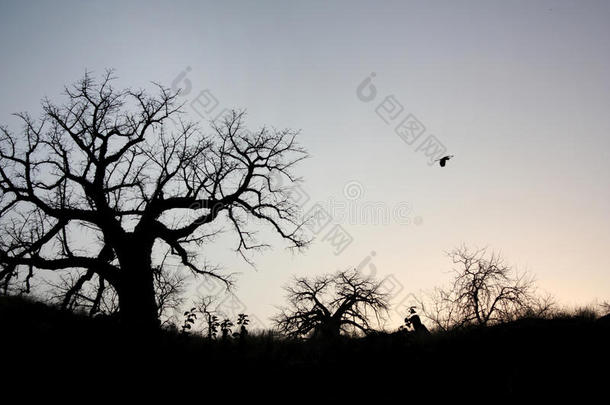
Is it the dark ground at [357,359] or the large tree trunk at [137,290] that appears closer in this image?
the dark ground at [357,359]

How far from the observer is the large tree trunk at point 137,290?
10.6 meters

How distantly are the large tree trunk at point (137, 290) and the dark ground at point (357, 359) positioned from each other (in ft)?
2.42

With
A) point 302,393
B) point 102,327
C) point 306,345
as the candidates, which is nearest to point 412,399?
point 302,393

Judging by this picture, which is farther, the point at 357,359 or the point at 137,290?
the point at 137,290

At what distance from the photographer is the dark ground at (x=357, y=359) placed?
749cm

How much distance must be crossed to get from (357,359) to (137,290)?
6.14m

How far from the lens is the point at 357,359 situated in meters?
8.82

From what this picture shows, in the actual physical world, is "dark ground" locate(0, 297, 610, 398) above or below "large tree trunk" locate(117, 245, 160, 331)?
below

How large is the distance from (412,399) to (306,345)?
4.19 m

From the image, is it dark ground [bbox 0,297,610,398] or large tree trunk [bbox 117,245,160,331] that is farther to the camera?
large tree trunk [bbox 117,245,160,331]

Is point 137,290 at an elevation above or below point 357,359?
above

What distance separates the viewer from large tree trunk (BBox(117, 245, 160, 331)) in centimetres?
1060

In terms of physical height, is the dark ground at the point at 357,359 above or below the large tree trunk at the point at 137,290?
below

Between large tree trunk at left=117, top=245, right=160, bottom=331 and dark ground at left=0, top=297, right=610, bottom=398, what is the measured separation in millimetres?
736
